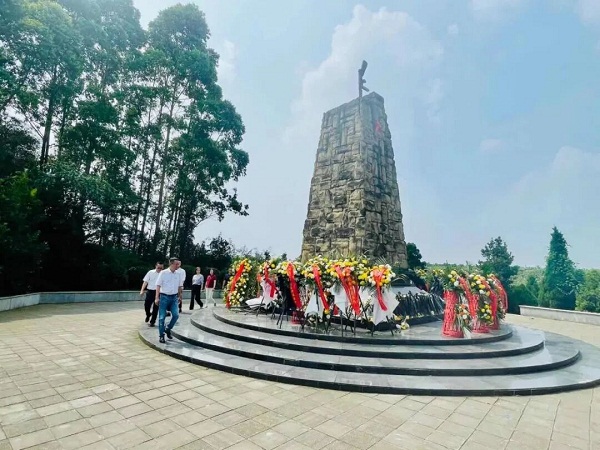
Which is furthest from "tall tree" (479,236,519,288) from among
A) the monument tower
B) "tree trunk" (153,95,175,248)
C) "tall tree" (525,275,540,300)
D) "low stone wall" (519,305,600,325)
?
"tree trunk" (153,95,175,248)

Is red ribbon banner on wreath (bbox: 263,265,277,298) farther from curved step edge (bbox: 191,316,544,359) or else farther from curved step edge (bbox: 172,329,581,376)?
curved step edge (bbox: 172,329,581,376)

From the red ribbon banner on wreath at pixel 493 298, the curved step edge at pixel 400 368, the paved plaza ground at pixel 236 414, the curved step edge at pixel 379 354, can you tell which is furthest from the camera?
the red ribbon banner on wreath at pixel 493 298

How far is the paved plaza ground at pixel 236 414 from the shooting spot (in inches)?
99.0

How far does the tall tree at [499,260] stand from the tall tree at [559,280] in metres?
4.11

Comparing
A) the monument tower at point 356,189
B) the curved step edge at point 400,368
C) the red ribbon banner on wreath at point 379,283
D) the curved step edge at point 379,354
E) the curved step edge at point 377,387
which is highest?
the monument tower at point 356,189

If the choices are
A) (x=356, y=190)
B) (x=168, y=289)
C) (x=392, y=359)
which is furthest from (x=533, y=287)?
(x=168, y=289)

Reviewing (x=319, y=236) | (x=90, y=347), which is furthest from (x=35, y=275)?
(x=319, y=236)

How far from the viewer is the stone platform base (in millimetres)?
3791

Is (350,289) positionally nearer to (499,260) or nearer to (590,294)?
(590,294)

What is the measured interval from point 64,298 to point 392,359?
11528 millimetres

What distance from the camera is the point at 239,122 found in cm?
1933

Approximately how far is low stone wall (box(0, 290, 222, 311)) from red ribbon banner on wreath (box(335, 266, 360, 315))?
9.19 metres

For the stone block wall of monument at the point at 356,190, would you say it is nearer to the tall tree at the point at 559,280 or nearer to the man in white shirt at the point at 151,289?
the man in white shirt at the point at 151,289

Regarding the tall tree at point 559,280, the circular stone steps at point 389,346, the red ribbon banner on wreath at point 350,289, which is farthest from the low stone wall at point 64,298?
the tall tree at point 559,280
